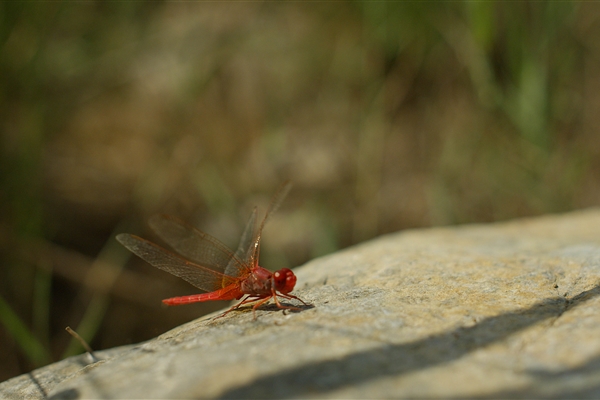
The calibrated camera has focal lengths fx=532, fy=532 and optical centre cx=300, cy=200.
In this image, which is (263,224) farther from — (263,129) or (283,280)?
(263,129)

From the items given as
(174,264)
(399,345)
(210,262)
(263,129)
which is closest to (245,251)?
(210,262)

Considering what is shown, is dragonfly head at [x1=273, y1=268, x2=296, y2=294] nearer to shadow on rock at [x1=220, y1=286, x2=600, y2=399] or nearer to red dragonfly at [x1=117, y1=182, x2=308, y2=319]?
red dragonfly at [x1=117, y1=182, x2=308, y2=319]

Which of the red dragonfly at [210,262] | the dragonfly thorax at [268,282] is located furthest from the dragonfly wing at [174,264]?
the dragonfly thorax at [268,282]

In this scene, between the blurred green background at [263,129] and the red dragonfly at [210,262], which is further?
the blurred green background at [263,129]

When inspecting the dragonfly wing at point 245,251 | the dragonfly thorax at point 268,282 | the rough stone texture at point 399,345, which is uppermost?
the dragonfly wing at point 245,251

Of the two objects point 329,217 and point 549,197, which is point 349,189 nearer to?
point 329,217

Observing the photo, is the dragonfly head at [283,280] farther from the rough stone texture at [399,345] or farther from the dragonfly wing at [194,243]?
the dragonfly wing at [194,243]
